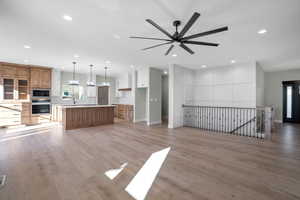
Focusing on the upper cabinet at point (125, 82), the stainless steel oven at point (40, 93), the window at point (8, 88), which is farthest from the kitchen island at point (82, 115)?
the upper cabinet at point (125, 82)

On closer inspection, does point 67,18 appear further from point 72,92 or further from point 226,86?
point 226,86

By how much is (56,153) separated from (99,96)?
6829 millimetres

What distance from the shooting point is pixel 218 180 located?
2.20 metres

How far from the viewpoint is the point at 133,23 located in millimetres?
2857

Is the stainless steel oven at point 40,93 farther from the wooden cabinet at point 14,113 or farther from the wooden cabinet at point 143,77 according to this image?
the wooden cabinet at point 143,77

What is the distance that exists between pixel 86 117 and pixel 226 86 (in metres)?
6.68

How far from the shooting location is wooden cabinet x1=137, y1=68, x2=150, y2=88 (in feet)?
23.1

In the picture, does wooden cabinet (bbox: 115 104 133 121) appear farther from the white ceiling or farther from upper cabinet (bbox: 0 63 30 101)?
upper cabinet (bbox: 0 63 30 101)

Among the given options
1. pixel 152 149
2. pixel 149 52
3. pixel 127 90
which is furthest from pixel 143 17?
pixel 127 90

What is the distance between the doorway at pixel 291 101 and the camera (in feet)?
24.1

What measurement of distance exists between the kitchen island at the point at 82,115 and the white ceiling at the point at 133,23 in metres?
2.48

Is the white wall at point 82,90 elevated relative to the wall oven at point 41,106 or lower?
elevated

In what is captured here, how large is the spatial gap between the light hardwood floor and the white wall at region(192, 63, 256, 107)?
239 cm

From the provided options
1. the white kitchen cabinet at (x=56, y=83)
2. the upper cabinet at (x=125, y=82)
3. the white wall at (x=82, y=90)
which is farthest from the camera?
the upper cabinet at (x=125, y=82)
